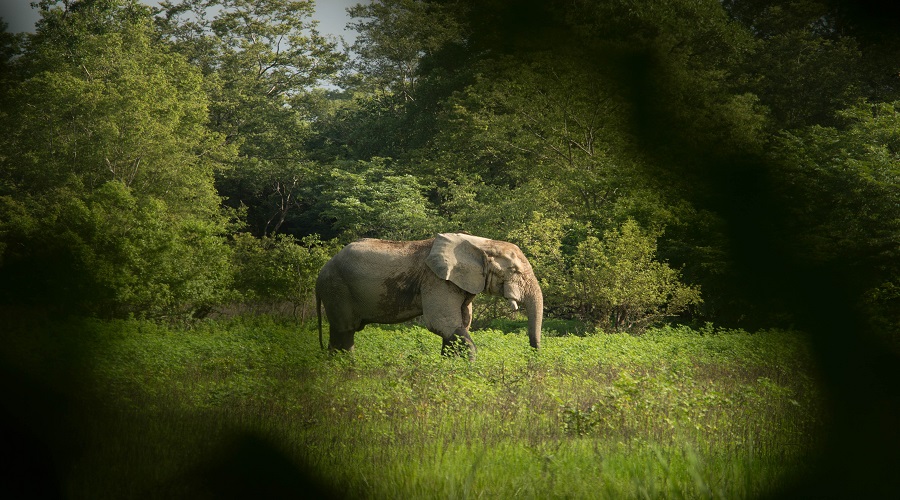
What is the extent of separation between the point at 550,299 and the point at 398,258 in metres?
6.79

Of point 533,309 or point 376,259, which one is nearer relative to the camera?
point 533,309

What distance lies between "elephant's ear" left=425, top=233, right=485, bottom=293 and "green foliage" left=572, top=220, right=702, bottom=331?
5.39m

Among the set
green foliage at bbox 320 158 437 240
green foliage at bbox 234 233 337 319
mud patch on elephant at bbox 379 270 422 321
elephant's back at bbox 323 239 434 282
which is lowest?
green foliage at bbox 234 233 337 319

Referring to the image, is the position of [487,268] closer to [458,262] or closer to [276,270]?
[458,262]

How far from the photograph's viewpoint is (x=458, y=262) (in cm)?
950

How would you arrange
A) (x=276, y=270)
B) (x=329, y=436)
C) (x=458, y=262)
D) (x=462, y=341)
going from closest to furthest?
(x=329, y=436) → (x=462, y=341) → (x=458, y=262) → (x=276, y=270)

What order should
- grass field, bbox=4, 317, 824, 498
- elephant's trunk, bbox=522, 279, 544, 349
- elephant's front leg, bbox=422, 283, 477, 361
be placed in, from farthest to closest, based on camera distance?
elephant's trunk, bbox=522, 279, 544, 349, elephant's front leg, bbox=422, 283, 477, 361, grass field, bbox=4, 317, 824, 498

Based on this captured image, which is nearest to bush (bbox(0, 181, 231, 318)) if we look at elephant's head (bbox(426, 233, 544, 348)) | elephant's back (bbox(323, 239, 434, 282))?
elephant's back (bbox(323, 239, 434, 282))

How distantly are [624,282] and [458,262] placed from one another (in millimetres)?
6347

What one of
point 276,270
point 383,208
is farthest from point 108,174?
point 383,208

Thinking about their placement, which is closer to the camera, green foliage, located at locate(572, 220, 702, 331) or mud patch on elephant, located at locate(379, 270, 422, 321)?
mud patch on elephant, located at locate(379, 270, 422, 321)

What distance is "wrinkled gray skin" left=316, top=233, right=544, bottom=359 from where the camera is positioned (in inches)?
374

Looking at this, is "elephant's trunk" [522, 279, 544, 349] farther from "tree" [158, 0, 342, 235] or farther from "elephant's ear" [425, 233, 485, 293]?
"tree" [158, 0, 342, 235]

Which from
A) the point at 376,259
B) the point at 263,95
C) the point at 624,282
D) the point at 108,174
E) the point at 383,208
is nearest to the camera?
the point at 263,95
